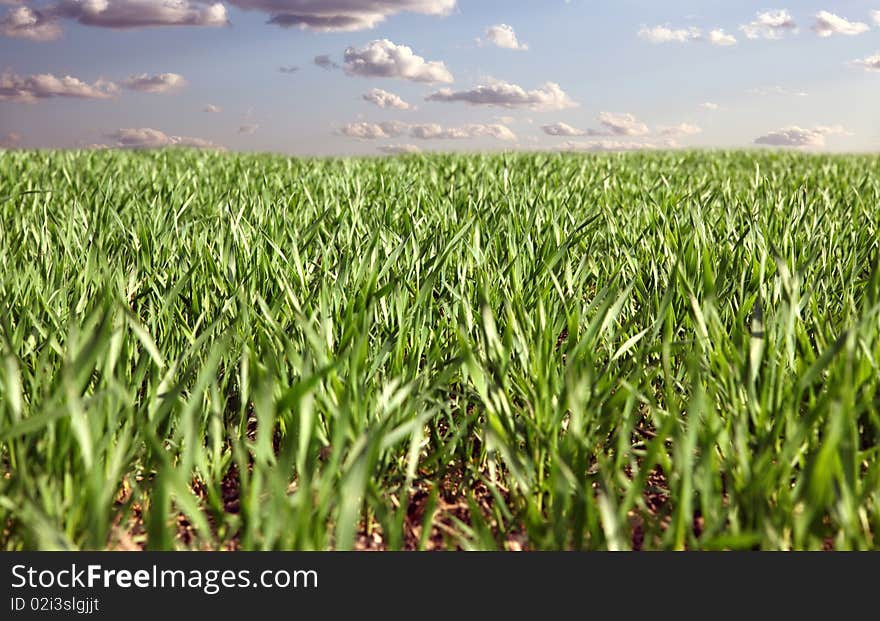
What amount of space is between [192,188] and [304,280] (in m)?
2.50

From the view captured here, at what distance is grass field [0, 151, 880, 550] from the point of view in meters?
0.93

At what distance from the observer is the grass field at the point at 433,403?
3.04ft

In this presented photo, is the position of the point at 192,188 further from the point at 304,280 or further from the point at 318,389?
the point at 318,389

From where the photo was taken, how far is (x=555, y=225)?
2.24 meters

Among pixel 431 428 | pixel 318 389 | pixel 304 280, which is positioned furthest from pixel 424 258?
pixel 318 389

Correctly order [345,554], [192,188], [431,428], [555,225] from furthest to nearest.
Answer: [192,188] < [555,225] < [431,428] < [345,554]

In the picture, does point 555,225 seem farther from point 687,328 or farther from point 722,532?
point 722,532

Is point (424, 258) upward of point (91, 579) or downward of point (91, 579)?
upward

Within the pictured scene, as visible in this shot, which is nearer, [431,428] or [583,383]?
[583,383]

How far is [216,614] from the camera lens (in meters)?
0.87

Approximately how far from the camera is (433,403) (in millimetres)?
1425

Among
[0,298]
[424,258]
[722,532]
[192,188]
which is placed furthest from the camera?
[192,188]

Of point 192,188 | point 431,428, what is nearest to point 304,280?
point 431,428

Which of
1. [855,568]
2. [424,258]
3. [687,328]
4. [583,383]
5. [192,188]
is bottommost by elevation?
[855,568]
